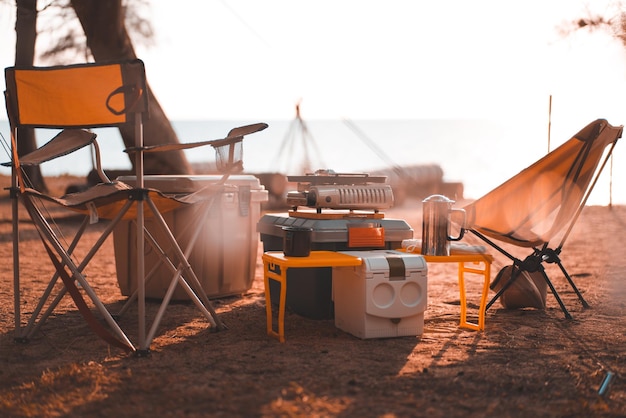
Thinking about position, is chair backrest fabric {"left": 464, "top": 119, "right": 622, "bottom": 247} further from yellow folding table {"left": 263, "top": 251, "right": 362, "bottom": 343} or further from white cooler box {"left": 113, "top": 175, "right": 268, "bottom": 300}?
white cooler box {"left": 113, "top": 175, "right": 268, "bottom": 300}

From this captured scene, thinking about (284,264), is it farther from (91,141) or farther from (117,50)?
(117,50)

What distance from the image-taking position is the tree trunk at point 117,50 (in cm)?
758

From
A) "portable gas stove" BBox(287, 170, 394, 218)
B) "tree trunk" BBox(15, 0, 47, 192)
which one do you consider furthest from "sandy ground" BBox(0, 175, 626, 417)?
"tree trunk" BBox(15, 0, 47, 192)

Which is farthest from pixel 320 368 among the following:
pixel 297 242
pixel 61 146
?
pixel 61 146

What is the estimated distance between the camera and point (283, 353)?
2961 millimetres

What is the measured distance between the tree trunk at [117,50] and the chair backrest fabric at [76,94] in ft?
14.5

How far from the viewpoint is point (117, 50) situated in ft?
25.2

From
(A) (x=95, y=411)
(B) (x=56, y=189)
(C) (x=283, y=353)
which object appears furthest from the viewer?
(B) (x=56, y=189)

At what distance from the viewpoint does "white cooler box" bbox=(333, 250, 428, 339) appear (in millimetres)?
3135

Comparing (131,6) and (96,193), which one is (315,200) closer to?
(96,193)

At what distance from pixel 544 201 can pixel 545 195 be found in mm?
31

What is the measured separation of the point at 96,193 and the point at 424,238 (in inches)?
57.0

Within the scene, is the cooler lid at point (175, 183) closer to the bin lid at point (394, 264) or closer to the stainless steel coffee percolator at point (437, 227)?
the bin lid at point (394, 264)

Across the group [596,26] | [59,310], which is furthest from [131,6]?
[59,310]
